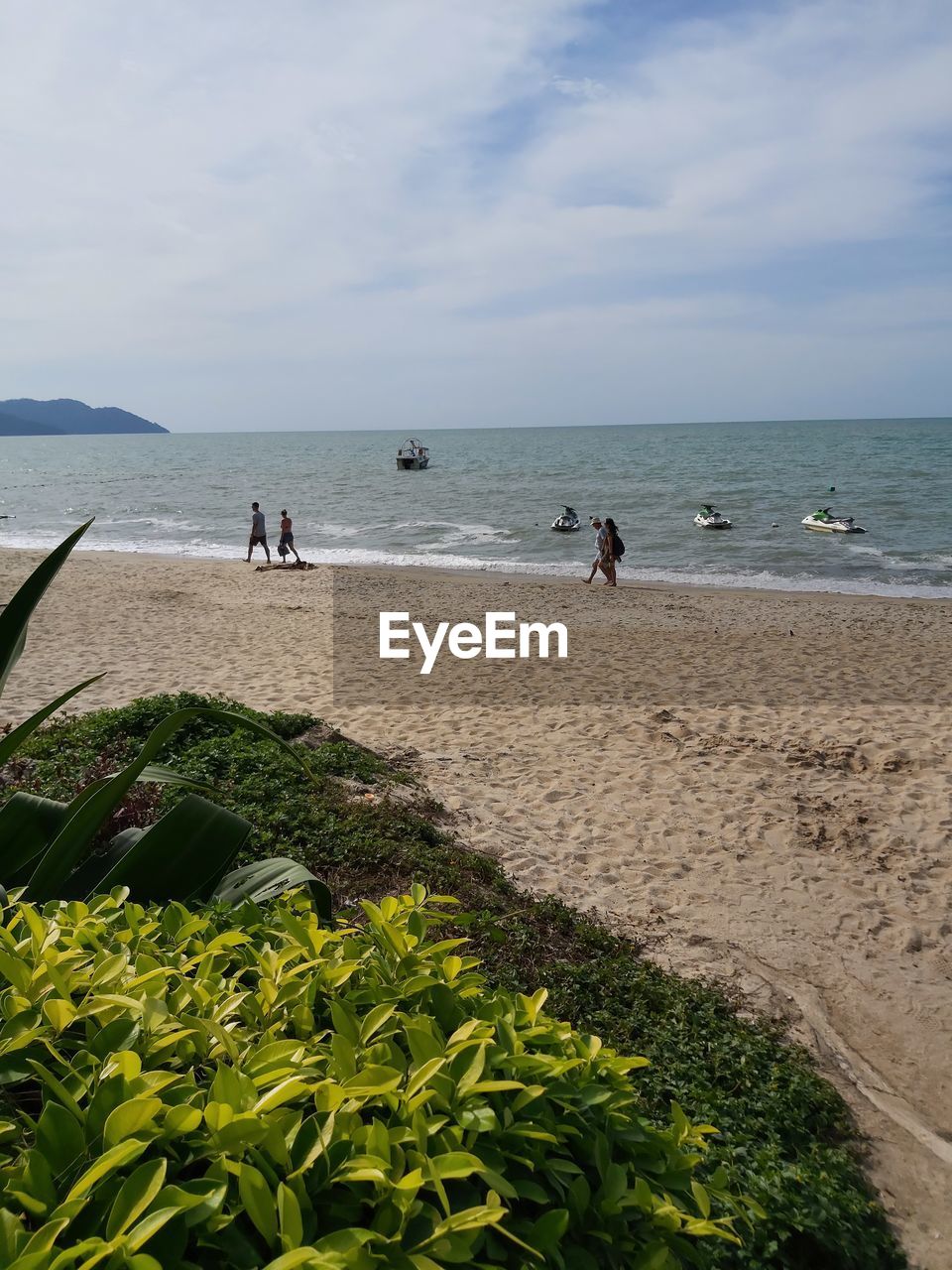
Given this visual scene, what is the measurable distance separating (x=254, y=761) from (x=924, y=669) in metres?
8.63

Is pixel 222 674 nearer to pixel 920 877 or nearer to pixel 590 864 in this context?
pixel 590 864

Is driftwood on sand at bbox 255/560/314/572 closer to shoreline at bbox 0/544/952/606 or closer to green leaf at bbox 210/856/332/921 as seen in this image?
shoreline at bbox 0/544/952/606

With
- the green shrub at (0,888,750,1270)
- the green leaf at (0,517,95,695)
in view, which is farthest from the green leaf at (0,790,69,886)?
the green shrub at (0,888,750,1270)

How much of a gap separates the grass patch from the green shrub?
35 cm

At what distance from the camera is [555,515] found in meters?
35.6

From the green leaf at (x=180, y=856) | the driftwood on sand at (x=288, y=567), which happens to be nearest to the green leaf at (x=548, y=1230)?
the green leaf at (x=180, y=856)

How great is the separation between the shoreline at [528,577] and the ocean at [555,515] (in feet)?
1.33

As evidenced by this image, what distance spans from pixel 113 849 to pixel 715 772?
5.57 meters

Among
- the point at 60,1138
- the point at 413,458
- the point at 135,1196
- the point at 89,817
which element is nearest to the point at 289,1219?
the point at 135,1196

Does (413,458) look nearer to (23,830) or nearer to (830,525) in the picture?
(830,525)

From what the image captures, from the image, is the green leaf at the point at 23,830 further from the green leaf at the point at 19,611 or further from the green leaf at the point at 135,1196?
the green leaf at the point at 135,1196

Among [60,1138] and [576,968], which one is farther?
[576,968]

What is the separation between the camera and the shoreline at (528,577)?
61.6 feet

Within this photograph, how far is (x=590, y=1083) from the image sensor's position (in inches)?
52.6
